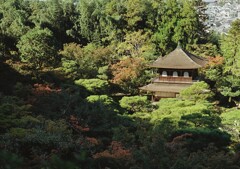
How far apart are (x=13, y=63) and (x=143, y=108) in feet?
27.7

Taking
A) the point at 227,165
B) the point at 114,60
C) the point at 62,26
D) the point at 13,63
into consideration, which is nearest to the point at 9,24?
the point at 62,26

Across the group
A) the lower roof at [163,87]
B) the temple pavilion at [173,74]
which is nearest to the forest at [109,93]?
the temple pavilion at [173,74]

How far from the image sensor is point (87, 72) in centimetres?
2739

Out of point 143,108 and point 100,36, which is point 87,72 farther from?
point 100,36

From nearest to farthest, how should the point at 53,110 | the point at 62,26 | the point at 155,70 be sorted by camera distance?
the point at 53,110
the point at 155,70
the point at 62,26

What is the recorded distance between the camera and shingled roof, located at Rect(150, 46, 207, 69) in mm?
26625

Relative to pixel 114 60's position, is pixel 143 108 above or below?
below

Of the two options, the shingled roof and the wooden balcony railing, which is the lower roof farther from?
the shingled roof

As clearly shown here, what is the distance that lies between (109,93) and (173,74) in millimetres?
5250

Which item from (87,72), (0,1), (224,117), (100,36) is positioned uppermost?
(0,1)

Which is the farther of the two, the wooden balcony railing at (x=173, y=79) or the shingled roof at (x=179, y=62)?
the wooden balcony railing at (x=173, y=79)

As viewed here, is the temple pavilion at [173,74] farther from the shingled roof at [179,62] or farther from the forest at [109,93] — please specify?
the forest at [109,93]

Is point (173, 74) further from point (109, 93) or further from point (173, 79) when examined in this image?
point (109, 93)

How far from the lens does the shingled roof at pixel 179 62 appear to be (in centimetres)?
2662
